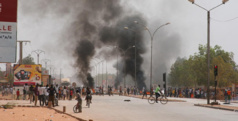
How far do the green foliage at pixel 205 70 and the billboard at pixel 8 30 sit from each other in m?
62.0

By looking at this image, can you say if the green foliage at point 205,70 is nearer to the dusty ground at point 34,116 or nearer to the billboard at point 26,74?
the billboard at point 26,74

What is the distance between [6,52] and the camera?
1786cm

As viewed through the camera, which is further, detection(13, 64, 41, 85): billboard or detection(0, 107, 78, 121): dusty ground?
detection(13, 64, 41, 85): billboard

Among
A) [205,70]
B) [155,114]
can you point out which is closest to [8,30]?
[155,114]

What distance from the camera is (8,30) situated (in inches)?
680

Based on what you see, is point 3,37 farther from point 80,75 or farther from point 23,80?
point 80,75

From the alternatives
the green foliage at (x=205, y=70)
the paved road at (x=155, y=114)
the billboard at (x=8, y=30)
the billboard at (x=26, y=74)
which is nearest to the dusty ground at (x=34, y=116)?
the paved road at (x=155, y=114)

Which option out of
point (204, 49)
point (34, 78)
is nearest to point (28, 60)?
point (204, 49)

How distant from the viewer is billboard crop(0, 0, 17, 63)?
53.4ft

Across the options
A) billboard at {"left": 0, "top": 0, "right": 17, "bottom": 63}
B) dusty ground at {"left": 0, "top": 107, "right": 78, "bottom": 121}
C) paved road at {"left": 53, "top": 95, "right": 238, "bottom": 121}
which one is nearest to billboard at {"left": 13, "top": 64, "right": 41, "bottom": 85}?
paved road at {"left": 53, "top": 95, "right": 238, "bottom": 121}

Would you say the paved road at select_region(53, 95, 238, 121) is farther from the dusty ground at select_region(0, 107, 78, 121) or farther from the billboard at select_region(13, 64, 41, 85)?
the billboard at select_region(13, 64, 41, 85)

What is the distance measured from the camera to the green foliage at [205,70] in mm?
78938

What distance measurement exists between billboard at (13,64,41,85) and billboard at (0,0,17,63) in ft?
116

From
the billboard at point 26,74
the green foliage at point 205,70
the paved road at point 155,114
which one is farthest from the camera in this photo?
the green foliage at point 205,70
